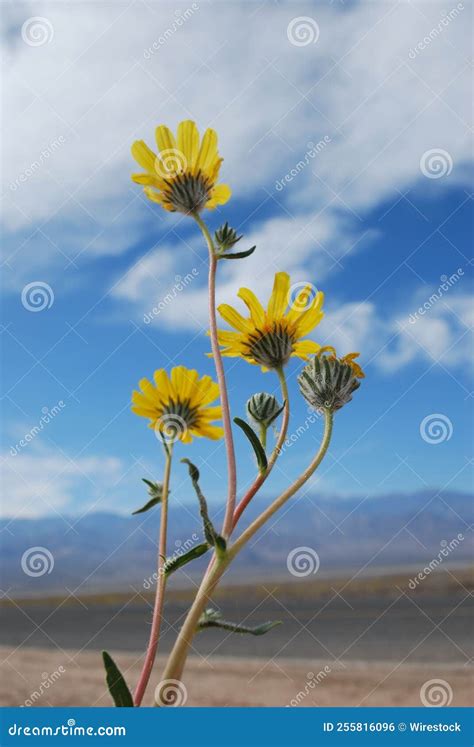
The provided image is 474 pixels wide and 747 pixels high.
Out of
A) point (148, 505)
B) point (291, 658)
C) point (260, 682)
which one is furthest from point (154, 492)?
point (291, 658)

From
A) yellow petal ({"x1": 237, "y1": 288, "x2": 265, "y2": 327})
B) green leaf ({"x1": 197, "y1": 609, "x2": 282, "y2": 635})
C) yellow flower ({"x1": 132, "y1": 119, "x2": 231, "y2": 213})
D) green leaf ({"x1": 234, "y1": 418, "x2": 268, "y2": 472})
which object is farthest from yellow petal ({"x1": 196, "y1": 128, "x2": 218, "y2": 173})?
green leaf ({"x1": 197, "y1": 609, "x2": 282, "y2": 635})

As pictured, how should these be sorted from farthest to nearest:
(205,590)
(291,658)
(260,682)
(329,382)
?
(291,658), (260,682), (329,382), (205,590)

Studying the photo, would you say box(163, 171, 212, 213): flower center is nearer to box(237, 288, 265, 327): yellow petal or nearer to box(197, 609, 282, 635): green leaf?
box(237, 288, 265, 327): yellow petal

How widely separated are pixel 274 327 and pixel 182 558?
24 centimetres

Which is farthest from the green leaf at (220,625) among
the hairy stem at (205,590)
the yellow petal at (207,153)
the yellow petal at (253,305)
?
the yellow petal at (207,153)

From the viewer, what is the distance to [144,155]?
0.64 m

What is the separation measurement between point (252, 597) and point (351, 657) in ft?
51.2

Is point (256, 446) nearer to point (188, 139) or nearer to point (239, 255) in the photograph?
point (239, 255)

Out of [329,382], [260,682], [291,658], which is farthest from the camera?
[291,658]

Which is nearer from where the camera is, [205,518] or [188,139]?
[205,518]

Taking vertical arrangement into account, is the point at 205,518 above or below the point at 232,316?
below

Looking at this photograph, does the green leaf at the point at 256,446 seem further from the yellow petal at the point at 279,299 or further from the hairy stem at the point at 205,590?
the yellow petal at the point at 279,299
